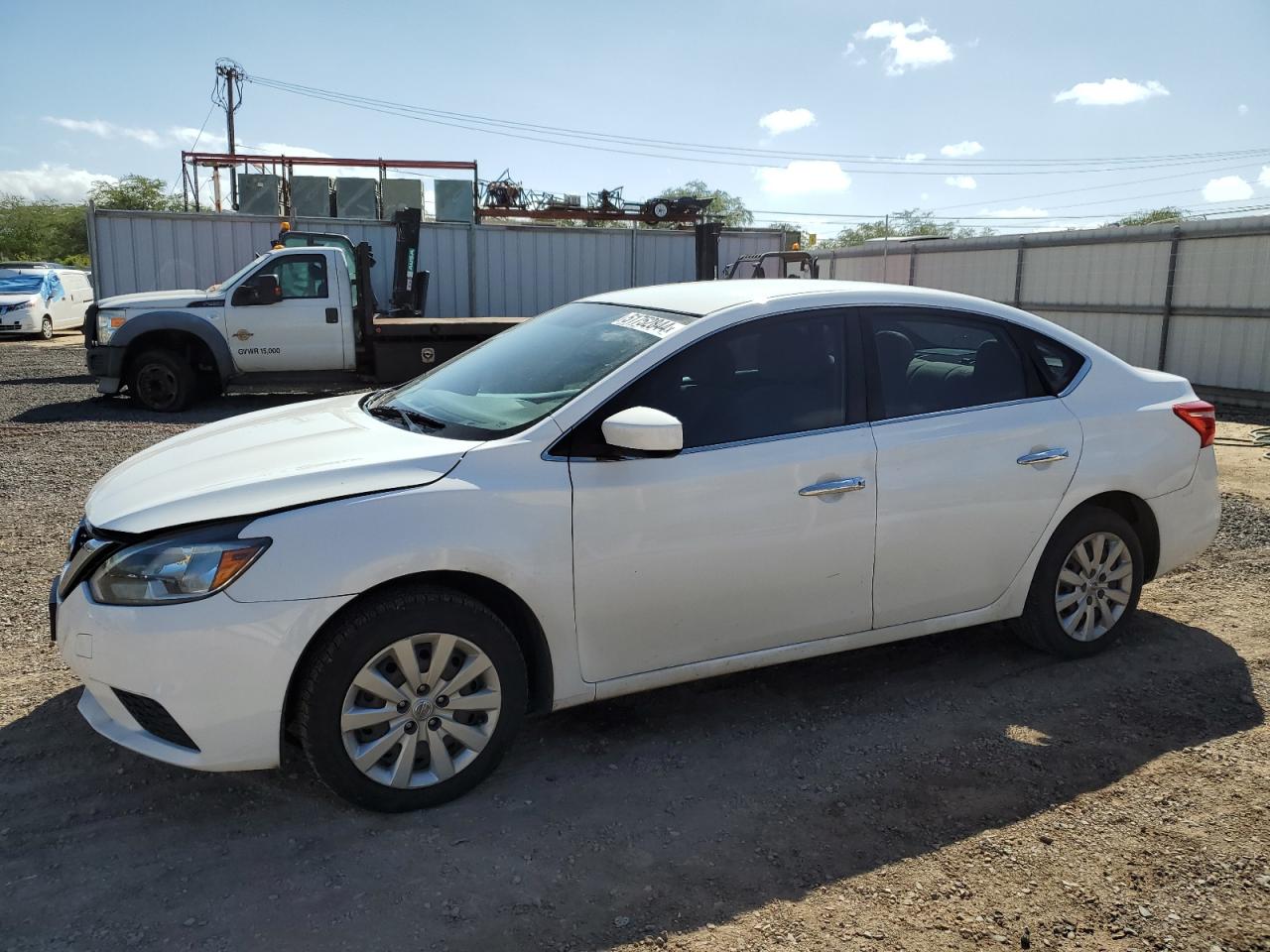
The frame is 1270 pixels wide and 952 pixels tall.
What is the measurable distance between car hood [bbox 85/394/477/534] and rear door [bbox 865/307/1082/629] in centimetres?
167

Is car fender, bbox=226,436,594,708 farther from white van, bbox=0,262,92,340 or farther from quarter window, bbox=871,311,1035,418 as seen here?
white van, bbox=0,262,92,340

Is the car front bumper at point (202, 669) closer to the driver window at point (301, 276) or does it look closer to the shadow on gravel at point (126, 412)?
the shadow on gravel at point (126, 412)

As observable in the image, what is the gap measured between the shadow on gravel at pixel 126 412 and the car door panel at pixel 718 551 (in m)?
8.85

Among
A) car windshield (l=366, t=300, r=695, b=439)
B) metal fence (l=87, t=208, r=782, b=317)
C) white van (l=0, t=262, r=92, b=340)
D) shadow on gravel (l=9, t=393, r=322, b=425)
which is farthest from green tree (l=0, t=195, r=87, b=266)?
car windshield (l=366, t=300, r=695, b=439)

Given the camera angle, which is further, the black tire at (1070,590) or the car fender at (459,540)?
the black tire at (1070,590)

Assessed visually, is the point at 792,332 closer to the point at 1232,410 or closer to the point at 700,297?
the point at 700,297

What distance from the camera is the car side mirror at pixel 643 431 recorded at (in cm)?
327

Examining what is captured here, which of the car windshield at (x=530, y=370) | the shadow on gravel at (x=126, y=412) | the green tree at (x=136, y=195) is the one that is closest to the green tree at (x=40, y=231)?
the green tree at (x=136, y=195)

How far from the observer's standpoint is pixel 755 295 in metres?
4.00

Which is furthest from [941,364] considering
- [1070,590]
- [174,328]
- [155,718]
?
[174,328]

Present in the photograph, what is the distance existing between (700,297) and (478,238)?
18.6m

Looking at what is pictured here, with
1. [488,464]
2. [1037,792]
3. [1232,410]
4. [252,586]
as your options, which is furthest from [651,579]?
[1232,410]

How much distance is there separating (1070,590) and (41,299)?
2611 cm

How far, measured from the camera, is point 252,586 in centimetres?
296
